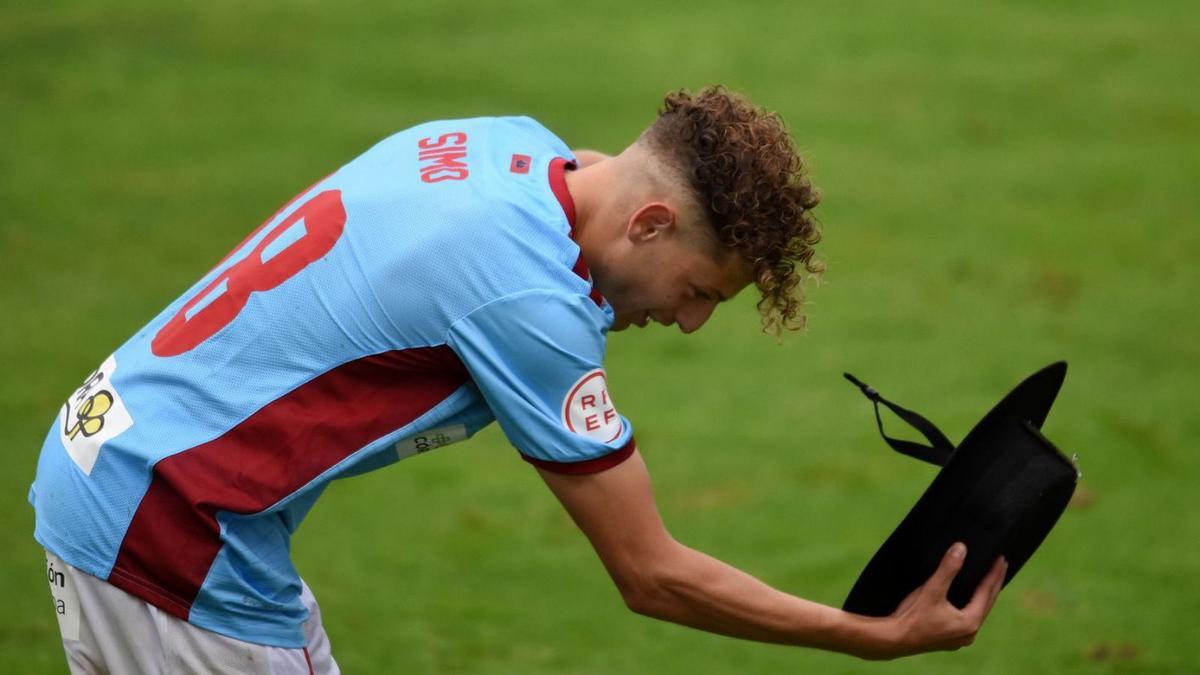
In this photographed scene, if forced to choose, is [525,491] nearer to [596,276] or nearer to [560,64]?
[596,276]

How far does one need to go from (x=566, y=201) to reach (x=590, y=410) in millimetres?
416

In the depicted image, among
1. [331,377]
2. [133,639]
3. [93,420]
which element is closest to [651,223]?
[331,377]

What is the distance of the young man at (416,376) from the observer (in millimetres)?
2891

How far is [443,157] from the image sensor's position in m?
3.08

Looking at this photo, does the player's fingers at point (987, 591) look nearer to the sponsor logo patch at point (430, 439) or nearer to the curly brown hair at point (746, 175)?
the curly brown hair at point (746, 175)

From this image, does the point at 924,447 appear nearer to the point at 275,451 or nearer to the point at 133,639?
the point at 275,451

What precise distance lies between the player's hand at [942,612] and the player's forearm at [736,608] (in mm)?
46

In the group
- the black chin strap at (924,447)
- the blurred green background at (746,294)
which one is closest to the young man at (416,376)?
the black chin strap at (924,447)

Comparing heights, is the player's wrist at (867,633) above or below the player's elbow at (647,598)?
below

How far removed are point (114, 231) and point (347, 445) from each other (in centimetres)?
759

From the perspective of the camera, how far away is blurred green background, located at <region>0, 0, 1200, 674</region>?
248 inches

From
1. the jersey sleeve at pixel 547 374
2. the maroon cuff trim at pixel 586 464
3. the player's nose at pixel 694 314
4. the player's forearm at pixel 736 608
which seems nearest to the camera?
the jersey sleeve at pixel 547 374

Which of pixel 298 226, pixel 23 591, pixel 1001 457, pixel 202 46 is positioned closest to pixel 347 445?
pixel 298 226

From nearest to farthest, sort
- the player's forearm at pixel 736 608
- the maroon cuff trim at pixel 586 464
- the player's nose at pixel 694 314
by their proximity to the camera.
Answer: the maroon cuff trim at pixel 586 464 < the player's forearm at pixel 736 608 < the player's nose at pixel 694 314
